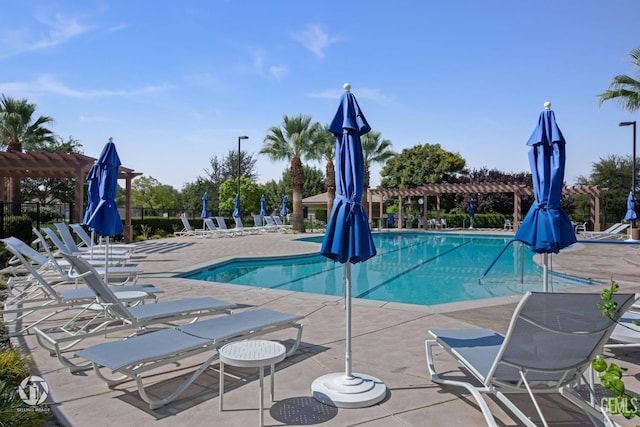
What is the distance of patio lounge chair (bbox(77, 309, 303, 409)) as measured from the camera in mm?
3000

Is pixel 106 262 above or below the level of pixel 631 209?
below

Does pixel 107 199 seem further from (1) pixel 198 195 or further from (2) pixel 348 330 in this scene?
(1) pixel 198 195

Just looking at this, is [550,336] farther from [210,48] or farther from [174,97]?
[174,97]

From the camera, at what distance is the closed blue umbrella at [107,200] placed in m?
6.88

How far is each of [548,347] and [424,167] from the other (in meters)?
37.6

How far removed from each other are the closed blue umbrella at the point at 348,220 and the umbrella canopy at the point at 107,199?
4912 mm

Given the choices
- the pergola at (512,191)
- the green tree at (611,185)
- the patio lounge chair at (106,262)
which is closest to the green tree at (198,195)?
the pergola at (512,191)

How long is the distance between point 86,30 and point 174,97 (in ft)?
15.9

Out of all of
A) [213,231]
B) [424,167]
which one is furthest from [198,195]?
[213,231]

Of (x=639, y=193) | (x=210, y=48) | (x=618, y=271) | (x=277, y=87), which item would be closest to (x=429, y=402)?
(x=618, y=271)

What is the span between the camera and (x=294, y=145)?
86.0ft

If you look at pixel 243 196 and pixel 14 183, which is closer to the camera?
pixel 14 183

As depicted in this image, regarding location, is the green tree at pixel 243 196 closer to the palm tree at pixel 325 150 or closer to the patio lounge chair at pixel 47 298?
the palm tree at pixel 325 150

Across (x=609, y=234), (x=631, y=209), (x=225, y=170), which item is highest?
(x=225, y=170)
